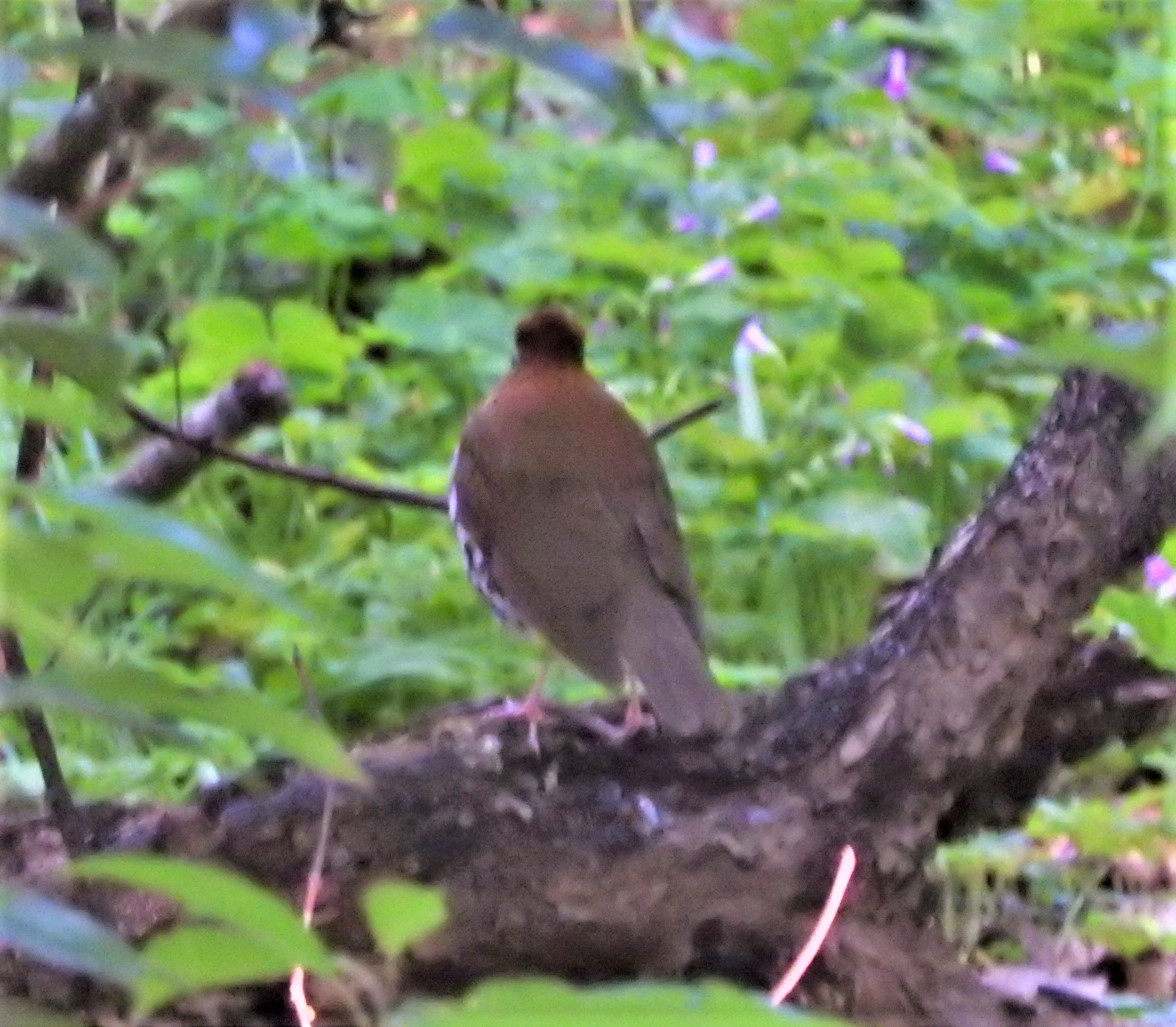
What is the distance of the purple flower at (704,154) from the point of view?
402 centimetres

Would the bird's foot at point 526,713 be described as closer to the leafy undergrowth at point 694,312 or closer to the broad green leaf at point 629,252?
the leafy undergrowth at point 694,312

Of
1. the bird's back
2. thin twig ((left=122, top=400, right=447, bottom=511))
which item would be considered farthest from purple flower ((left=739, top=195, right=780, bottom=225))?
thin twig ((left=122, top=400, right=447, bottom=511))

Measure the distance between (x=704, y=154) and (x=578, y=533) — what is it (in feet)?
7.59

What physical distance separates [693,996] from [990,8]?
15.0 feet

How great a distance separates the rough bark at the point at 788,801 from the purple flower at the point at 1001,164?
303 centimetres

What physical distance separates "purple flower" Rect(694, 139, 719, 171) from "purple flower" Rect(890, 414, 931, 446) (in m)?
1.14

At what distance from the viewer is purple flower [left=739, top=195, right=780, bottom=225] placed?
3654 mm

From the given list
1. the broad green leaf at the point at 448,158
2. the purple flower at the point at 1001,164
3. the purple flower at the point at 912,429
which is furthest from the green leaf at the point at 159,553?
the purple flower at the point at 1001,164

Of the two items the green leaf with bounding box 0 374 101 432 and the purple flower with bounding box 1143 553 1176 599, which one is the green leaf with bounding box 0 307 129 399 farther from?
the purple flower with bounding box 1143 553 1176 599

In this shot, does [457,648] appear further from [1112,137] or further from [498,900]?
[1112,137]

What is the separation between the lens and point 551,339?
2.20m

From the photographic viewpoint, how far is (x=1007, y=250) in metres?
3.90

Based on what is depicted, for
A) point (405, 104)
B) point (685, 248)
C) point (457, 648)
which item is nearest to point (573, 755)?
point (457, 648)

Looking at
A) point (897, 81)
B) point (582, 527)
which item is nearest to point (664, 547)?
point (582, 527)
